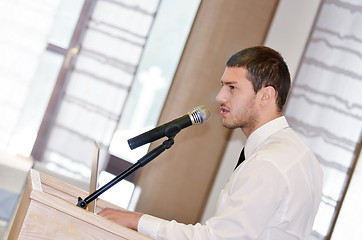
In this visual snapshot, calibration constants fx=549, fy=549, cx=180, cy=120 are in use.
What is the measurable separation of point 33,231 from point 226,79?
2.71 feet

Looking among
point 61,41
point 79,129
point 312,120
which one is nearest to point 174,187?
point 79,129

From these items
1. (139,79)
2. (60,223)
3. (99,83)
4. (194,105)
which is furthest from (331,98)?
(60,223)

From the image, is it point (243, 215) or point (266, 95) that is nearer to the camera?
point (243, 215)

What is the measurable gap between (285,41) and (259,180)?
318cm

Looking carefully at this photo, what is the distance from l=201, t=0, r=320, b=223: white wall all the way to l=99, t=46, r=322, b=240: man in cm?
263

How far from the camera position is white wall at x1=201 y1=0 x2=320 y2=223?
14.7 feet

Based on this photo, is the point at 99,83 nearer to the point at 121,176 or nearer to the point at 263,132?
the point at 263,132

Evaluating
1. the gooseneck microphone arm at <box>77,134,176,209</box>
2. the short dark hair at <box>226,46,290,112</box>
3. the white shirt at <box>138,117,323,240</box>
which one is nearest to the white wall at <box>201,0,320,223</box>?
the short dark hair at <box>226,46,290,112</box>

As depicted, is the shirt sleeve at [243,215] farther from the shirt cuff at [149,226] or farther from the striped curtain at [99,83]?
the striped curtain at [99,83]

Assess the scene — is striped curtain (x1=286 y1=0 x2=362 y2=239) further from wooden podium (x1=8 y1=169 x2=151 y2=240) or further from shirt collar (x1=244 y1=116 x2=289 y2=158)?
wooden podium (x1=8 y1=169 x2=151 y2=240)

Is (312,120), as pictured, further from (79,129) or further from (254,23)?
(79,129)

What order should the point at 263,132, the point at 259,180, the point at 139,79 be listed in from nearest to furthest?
the point at 259,180, the point at 263,132, the point at 139,79

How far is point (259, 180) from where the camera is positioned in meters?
1.51

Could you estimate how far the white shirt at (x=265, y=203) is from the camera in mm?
1492
